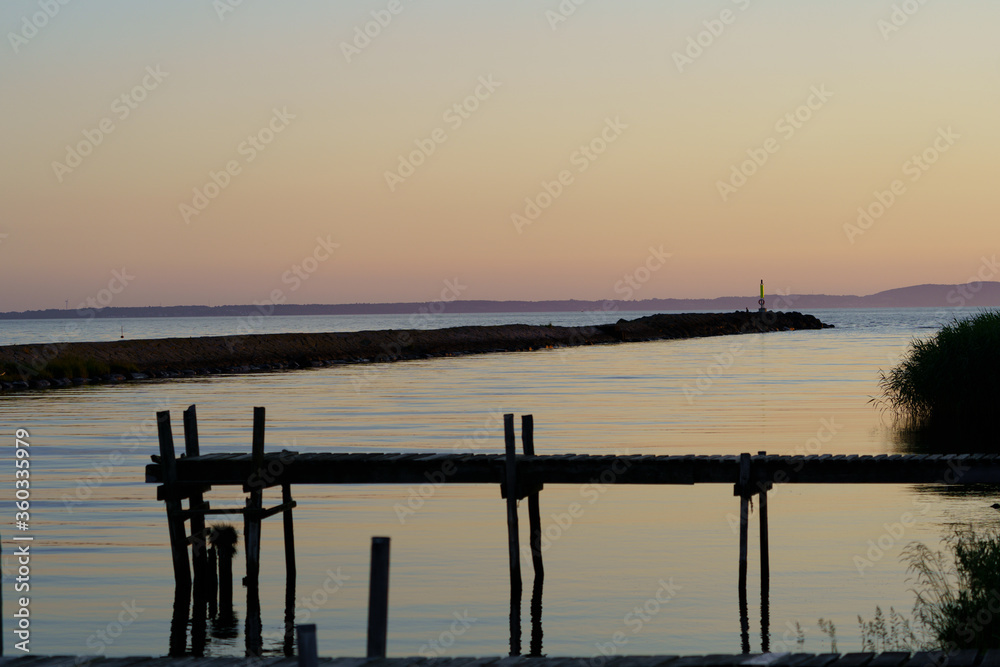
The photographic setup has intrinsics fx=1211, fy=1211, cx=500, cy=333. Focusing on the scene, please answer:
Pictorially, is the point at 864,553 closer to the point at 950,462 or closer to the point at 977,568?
the point at 950,462

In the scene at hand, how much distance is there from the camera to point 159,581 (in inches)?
719

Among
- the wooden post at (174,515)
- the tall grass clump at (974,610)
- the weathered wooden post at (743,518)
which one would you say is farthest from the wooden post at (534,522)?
the tall grass clump at (974,610)

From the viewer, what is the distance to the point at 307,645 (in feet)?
25.9

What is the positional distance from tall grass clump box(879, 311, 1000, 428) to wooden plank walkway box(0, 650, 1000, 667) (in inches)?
995

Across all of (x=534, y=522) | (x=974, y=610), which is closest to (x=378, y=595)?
(x=974, y=610)

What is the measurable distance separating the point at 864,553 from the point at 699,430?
1631 cm

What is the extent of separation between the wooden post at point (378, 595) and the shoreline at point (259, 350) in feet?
182

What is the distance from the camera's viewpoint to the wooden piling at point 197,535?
17.6 m

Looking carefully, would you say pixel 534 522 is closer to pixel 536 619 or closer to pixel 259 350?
pixel 536 619

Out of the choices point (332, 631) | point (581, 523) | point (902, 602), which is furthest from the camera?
point (581, 523)

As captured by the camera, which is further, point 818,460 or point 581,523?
point 581,523

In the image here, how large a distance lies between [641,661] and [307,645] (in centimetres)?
318

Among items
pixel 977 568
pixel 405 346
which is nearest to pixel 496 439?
pixel 977 568

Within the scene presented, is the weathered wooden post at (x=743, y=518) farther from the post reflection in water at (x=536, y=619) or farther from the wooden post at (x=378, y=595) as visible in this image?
the wooden post at (x=378, y=595)
